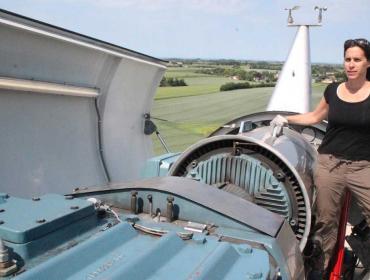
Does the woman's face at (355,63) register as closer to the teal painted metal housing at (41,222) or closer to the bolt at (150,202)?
the bolt at (150,202)

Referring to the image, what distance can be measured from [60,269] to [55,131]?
7.83ft

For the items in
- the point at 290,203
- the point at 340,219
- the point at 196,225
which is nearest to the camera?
the point at 196,225

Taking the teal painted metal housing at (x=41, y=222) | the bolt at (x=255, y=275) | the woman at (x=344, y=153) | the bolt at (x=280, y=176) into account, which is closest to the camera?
the teal painted metal housing at (x=41, y=222)

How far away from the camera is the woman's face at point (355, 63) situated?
111 inches

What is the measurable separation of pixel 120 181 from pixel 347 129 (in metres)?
1.50

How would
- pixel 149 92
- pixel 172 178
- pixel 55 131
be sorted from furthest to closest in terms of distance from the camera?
pixel 149 92
pixel 55 131
pixel 172 178

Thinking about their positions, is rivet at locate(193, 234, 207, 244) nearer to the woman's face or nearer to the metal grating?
the metal grating

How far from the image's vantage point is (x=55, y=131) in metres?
3.73

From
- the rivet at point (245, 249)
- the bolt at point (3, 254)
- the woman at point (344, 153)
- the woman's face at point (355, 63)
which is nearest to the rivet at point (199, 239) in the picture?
the rivet at point (245, 249)

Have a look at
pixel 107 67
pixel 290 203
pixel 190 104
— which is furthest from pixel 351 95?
pixel 190 104

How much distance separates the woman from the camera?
2.88 m

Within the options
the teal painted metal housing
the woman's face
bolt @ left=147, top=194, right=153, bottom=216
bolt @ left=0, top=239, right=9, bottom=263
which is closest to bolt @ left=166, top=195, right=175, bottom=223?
bolt @ left=147, top=194, right=153, bottom=216

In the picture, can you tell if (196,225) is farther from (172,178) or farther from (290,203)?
(290,203)

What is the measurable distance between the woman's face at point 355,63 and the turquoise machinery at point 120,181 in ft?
2.02
